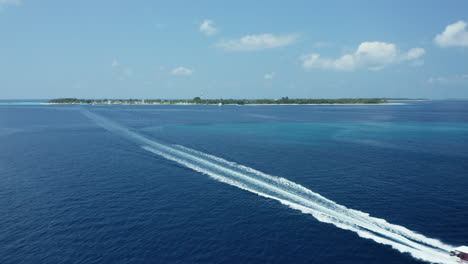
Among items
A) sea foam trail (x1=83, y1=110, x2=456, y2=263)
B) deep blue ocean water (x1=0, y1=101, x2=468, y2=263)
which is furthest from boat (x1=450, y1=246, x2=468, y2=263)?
deep blue ocean water (x1=0, y1=101, x2=468, y2=263)

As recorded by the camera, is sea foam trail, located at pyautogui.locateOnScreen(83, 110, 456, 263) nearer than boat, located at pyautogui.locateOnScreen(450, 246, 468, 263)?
No

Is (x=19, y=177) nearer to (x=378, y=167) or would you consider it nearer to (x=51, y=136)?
(x=51, y=136)

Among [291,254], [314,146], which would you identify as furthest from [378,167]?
[291,254]

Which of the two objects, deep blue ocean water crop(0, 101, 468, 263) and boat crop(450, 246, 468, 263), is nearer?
boat crop(450, 246, 468, 263)

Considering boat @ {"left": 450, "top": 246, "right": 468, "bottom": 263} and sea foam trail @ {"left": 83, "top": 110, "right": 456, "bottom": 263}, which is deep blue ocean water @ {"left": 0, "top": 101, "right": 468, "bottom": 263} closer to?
sea foam trail @ {"left": 83, "top": 110, "right": 456, "bottom": 263}

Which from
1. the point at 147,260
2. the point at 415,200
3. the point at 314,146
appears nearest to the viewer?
the point at 147,260

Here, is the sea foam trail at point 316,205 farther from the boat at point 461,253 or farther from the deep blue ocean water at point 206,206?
the deep blue ocean water at point 206,206
